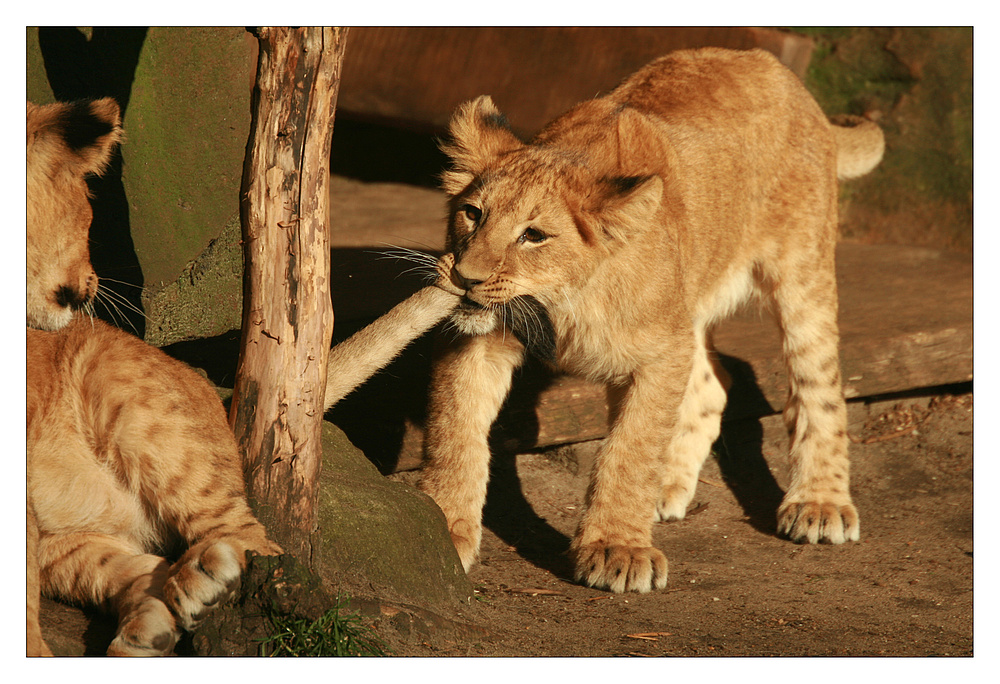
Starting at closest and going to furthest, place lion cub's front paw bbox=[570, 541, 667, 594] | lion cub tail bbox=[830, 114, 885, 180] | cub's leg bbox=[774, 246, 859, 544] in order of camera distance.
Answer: lion cub's front paw bbox=[570, 541, 667, 594] < cub's leg bbox=[774, 246, 859, 544] < lion cub tail bbox=[830, 114, 885, 180]

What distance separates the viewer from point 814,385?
16.7 ft

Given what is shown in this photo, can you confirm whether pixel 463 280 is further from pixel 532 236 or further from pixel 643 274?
pixel 643 274

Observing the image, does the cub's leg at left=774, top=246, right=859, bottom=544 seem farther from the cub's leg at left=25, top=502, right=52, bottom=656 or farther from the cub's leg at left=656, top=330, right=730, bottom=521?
the cub's leg at left=25, top=502, right=52, bottom=656

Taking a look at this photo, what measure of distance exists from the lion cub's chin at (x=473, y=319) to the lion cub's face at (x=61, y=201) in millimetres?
1269

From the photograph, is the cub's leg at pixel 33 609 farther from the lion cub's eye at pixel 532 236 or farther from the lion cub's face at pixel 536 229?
the lion cub's eye at pixel 532 236

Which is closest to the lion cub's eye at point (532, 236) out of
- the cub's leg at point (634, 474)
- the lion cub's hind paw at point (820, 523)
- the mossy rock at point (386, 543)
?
the cub's leg at point (634, 474)

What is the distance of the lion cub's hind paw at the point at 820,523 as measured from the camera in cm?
478

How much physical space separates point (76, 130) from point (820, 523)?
3.59 metres

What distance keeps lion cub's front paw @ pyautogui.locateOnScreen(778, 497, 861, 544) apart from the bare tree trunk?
8.21 ft

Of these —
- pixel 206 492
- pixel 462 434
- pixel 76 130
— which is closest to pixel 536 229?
pixel 462 434

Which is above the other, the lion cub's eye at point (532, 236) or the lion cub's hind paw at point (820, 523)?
the lion cub's eye at point (532, 236)

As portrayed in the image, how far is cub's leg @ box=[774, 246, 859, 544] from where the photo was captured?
498 centimetres

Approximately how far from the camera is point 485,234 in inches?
144

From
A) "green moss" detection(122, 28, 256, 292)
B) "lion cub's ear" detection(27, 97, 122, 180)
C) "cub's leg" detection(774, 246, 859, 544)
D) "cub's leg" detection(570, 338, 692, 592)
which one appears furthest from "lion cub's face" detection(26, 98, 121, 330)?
"cub's leg" detection(774, 246, 859, 544)
